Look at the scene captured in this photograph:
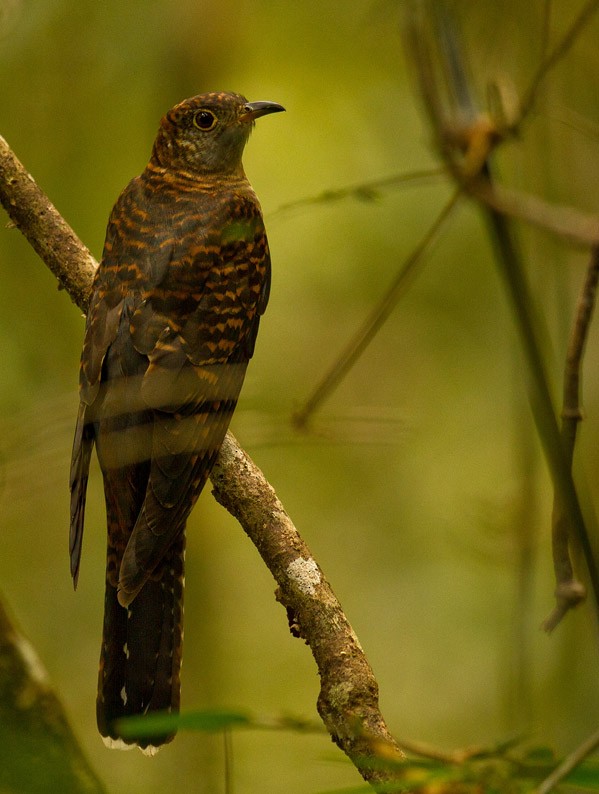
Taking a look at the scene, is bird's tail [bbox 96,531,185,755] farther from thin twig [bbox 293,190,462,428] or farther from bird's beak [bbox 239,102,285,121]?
bird's beak [bbox 239,102,285,121]

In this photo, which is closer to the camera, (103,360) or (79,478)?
(79,478)

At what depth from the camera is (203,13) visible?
6699 millimetres

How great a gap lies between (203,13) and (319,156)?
1276 millimetres

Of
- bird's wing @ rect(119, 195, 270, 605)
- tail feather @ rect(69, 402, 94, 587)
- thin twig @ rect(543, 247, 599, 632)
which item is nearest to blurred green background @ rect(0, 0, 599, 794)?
bird's wing @ rect(119, 195, 270, 605)

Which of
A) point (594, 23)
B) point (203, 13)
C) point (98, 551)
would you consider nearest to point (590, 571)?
point (594, 23)

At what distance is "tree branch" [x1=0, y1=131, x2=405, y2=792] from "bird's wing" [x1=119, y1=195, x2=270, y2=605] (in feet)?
0.44

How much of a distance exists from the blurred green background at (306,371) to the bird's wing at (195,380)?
6.60 ft

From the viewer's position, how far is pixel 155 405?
3.42 meters

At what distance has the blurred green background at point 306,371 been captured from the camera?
246 inches

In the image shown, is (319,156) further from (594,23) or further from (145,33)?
(594,23)

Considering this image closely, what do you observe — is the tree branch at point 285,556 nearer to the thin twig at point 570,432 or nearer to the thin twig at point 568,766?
the thin twig at point 570,432

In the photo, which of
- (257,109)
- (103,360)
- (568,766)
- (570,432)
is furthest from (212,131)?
(568,766)

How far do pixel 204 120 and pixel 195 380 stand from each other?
1416 mm

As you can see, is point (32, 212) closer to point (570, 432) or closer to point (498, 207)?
point (570, 432)
